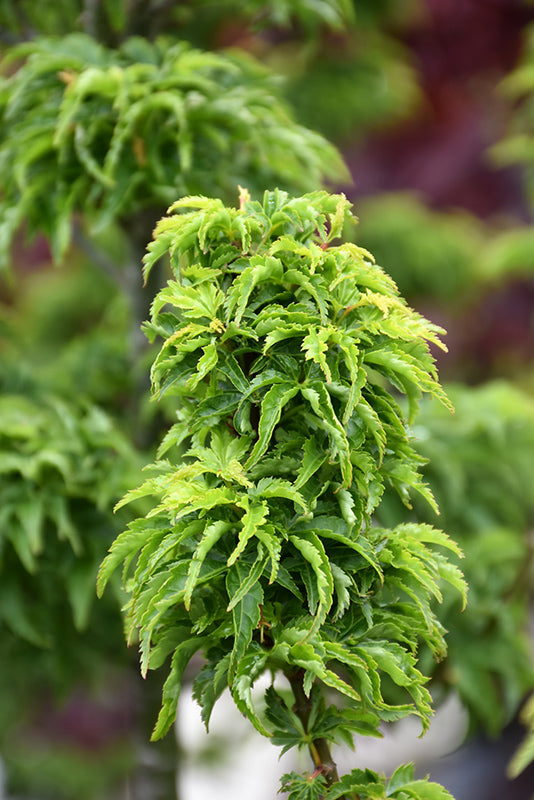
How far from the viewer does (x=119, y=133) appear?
1286mm

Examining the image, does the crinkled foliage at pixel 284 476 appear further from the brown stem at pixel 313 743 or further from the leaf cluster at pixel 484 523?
the leaf cluster at pixel 484 523

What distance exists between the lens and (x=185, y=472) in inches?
29.4

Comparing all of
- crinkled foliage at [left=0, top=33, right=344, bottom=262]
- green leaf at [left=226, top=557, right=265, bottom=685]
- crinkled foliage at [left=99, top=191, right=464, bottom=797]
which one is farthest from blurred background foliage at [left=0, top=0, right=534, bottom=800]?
green leaf at [left=226, top=557, right=265, bottom=685]

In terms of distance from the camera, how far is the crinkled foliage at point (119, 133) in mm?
1297

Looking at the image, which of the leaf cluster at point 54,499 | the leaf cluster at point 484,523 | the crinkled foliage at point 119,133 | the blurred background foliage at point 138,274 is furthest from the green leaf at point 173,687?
the leaf cluster at point 484,523

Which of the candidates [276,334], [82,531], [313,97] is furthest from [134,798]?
[313,97]

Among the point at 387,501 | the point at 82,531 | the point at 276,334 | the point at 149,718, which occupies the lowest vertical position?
the point at 149,718

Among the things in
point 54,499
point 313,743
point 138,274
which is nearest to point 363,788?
point 313,743

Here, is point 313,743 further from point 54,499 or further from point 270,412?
point 54,499

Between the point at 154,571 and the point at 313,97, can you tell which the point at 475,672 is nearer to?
the point at 154,571

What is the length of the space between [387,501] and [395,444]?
0.83 metres

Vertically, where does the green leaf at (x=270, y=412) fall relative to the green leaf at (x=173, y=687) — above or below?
above

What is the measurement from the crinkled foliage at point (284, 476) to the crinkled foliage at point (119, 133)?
0.56 metres

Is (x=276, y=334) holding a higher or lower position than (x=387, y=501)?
higher
